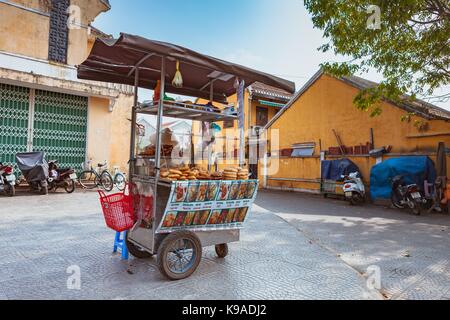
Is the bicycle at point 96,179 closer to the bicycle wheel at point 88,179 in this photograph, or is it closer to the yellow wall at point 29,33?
the bicycle wheel at point 88,179

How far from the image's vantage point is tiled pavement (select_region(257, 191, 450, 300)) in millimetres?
3732

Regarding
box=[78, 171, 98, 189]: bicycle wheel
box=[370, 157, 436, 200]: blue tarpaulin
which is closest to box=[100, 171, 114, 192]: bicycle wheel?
box=[78, 171, 98, 189]: bicycle wheel

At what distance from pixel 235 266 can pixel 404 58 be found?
6831mm

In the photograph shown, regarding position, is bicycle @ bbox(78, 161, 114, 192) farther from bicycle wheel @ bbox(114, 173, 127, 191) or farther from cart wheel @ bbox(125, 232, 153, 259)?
cart wheel @ bbox(125, 232, 153, 259)

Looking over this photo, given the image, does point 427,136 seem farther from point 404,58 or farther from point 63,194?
point 63,194

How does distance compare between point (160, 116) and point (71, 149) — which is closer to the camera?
point (160, 116)

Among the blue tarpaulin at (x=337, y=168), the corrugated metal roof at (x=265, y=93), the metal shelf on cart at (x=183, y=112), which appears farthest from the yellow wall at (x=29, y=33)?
the blue tarpaulin at (x=337, y=168)

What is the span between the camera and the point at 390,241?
5.74 m

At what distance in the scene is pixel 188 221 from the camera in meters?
3.76

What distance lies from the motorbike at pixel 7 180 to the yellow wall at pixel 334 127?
10.9m

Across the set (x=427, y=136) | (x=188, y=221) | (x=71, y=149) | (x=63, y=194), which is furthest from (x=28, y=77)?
(x=427, y=136)

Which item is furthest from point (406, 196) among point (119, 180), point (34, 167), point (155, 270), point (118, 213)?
point (34, 167)

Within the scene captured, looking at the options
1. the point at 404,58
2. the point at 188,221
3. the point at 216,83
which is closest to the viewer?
the point at 188,221

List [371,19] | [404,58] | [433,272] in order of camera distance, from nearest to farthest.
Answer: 1. [433,272]
2. [371,19]
3. [404,58]
